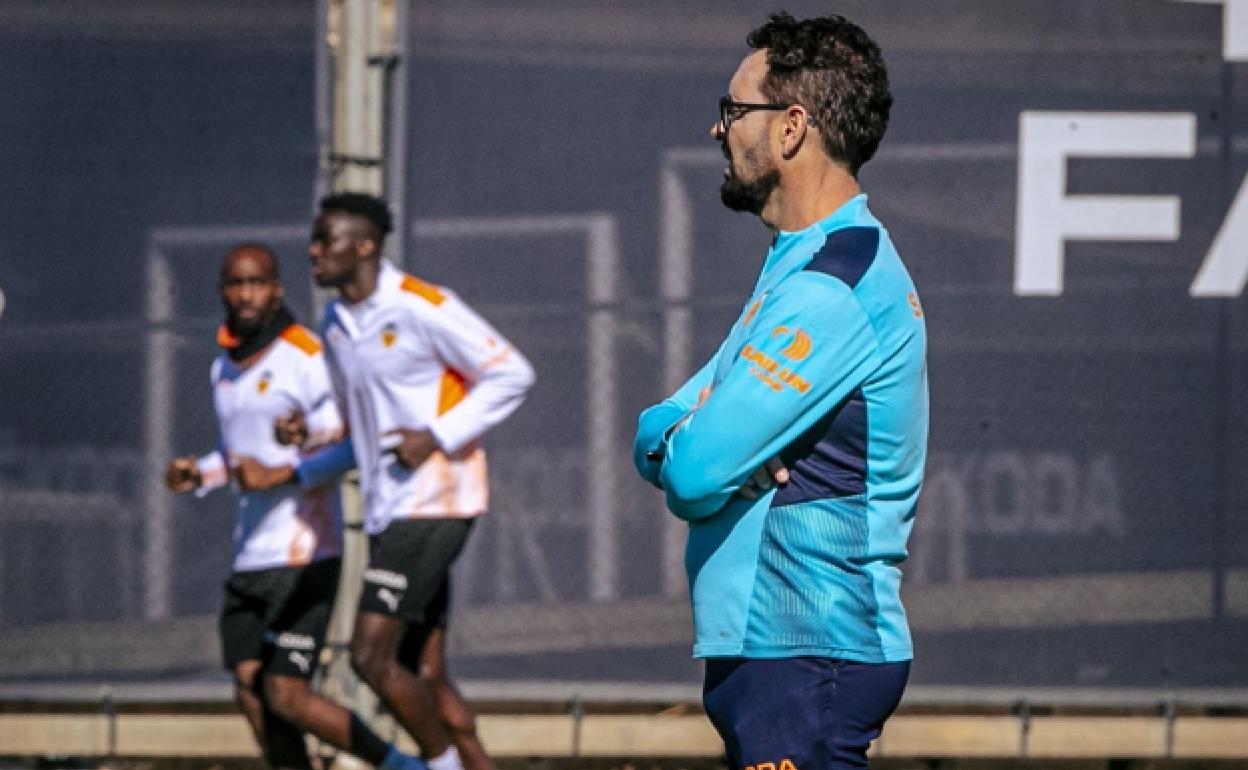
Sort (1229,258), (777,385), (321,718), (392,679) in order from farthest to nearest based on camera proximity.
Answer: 1. (1229,258)
2. (321,718)
3. (392,679)
4. (777,385)

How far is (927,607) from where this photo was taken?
632cm

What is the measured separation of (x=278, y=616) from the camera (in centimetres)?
588

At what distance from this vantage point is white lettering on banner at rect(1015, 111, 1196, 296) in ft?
20.6

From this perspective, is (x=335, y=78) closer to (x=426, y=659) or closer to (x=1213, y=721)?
(x=426, y=659)

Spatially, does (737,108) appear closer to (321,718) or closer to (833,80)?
(833,80)

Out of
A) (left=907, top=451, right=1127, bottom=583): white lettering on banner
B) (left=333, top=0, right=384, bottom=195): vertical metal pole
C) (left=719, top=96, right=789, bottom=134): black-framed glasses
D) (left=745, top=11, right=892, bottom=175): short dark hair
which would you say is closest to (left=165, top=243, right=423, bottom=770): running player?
(left=333, top=0, right=384, bottom=195): vertical metal pole

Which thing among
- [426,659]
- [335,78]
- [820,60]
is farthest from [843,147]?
[335,78]

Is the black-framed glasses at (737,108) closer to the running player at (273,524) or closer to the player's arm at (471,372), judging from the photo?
the player's arm at (471,372)

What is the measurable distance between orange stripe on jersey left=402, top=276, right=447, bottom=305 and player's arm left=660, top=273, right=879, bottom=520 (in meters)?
3.33

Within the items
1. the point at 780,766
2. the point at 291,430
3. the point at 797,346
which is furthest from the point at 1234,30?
the point at 780,766

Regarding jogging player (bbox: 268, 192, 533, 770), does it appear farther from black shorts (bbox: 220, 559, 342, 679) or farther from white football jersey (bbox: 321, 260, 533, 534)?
black shorts (bbox: 220, 559, 342, 679)

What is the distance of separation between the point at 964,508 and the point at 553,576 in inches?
56.1

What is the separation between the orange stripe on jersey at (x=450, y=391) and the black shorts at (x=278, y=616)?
638mm

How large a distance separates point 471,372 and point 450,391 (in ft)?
0.31
